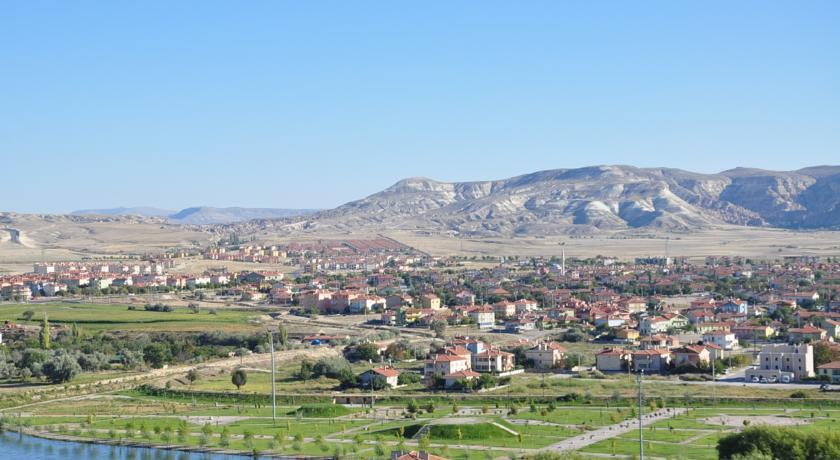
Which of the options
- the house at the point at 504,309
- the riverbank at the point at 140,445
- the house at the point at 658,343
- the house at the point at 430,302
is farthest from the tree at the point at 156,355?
the house at the point at 430,302

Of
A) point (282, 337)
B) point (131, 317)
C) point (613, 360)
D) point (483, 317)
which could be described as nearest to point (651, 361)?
point (613, 360)

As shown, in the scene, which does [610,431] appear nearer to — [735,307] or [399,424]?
[399,424]

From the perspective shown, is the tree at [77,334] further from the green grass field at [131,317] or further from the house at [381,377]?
the house at [381,377]

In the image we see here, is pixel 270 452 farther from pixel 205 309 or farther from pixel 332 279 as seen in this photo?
pixel 332 279

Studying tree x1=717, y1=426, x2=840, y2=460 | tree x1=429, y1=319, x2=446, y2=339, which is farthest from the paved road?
tree x1=429, y1=319, x2=446, y2=339

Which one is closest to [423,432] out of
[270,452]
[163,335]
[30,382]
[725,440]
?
[270,452]

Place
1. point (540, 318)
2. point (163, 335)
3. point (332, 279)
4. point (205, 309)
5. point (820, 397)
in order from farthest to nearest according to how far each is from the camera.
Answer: point (332, 279)
point (205, 309)
point (540, 318)
point (163, 335)
point (820, 397)

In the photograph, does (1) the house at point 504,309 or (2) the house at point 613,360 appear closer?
(2) the house at point 613,360
